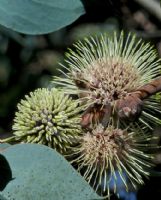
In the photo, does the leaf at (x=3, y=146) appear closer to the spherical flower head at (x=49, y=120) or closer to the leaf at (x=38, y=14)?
the spherical flower head at (x=49, y=120)

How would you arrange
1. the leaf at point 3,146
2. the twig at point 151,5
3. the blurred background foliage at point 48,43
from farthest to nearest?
the blurred background foliage at point 48,43, the twig at point 151,5, the leaf at point 3,146

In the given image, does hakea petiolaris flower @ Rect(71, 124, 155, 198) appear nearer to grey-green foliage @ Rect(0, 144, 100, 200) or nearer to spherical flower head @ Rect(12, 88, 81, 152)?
spherical flower head @ Rect(12, 88, 81, 152)

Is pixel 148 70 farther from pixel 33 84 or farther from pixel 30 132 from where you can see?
pixel 33 84

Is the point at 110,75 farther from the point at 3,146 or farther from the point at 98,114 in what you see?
the point at 3,146

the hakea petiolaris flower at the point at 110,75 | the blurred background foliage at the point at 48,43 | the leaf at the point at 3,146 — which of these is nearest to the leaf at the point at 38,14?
the hakea petiolaris flower at the point at 110,75

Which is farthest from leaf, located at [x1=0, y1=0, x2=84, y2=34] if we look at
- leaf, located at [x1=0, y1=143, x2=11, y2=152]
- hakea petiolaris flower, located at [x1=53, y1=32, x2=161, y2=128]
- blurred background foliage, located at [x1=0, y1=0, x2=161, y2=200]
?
blurred background foliage, located at [x1=0, y1=0, x2=161, y2=200]

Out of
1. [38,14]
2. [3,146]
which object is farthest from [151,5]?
[3,146]

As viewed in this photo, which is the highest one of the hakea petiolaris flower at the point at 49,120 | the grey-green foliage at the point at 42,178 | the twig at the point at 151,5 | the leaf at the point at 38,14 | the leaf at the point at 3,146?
the twig at the point at 151,5
